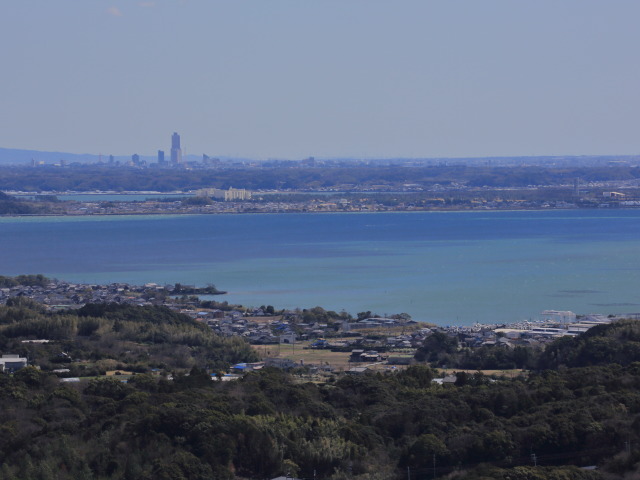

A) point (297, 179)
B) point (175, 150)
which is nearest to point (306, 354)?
point (297, 179)

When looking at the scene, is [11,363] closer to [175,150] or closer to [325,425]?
[325,425]

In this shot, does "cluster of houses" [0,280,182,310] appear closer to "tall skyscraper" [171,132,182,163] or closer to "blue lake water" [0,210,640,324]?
"blue lake water" [0,210,640,324]

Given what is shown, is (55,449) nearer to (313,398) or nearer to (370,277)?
(313,398)

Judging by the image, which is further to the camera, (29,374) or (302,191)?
(302,191)

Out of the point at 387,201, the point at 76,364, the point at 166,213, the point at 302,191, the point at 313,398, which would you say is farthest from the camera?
the point at 302,191

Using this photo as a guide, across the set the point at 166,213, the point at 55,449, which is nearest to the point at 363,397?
the point at 55,449
